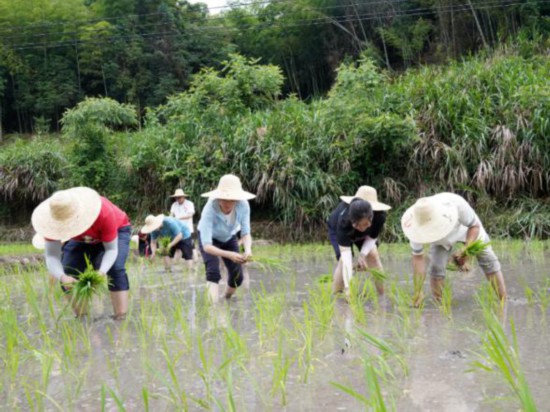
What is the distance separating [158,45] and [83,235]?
24.1 m

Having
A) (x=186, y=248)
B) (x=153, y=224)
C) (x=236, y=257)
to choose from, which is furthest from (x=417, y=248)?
(x=153, y=224)

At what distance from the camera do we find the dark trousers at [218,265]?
5.38 metres

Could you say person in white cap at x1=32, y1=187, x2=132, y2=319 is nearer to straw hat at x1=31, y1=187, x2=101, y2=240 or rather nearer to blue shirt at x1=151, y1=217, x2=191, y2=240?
straw hat at x1=31, y1=187, x2=101, y2=240

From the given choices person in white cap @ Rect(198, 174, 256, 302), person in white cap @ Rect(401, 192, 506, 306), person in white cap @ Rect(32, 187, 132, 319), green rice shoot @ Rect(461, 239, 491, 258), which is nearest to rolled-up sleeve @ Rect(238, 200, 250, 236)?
person in white cap @ Rect(198, 174, 256, 302)

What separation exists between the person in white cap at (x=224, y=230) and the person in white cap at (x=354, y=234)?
0.77m

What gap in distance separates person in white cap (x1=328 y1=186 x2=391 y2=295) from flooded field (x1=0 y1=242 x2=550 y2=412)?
8.6 inches

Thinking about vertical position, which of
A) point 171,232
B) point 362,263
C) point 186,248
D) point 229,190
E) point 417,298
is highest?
point 229,190

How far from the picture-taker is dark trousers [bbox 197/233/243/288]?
5.38 meters

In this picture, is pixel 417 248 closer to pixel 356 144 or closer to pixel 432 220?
pixel 432 220

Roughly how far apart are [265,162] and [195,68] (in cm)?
1740

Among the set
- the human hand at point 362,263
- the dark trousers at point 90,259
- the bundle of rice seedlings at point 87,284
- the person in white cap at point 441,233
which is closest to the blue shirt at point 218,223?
the dark trousers at point 90,259

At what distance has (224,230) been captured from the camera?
17.7 ft

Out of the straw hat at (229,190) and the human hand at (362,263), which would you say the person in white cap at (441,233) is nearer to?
the human hand at (362,263)

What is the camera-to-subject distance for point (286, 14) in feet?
91.5
